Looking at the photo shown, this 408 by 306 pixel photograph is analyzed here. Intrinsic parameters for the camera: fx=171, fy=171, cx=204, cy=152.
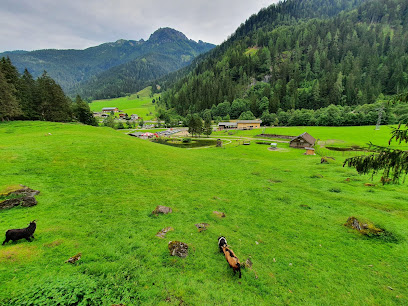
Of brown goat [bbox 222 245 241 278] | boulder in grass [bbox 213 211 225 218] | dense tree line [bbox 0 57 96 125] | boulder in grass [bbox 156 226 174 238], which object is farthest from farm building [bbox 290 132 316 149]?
dense tree line [bbox 0 57 96 125]

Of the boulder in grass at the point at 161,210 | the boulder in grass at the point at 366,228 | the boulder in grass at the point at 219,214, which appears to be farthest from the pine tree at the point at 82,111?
the boulder in grass at the point at 366,228

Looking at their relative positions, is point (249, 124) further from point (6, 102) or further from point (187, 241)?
point (187, 241)

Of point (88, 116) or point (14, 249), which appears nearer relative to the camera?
point (14, 249)

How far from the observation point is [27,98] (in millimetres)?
53438

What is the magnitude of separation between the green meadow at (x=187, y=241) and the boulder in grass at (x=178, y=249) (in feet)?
1.27

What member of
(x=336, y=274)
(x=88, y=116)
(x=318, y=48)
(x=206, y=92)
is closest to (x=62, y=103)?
(x=88, y=116)

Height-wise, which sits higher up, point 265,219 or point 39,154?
point 39,154

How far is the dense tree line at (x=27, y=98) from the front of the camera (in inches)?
1722

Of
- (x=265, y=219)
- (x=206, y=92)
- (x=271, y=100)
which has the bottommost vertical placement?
(x=265, y=219)

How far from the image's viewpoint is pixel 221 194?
19.9 m

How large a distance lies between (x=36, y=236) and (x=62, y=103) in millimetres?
71562

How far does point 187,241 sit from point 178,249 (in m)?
1.22

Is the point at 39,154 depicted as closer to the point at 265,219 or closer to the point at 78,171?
the point at 78,171

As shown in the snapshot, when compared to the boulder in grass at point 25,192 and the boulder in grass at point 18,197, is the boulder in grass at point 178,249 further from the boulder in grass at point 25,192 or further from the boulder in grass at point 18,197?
the boulder in grass at point 25,192
